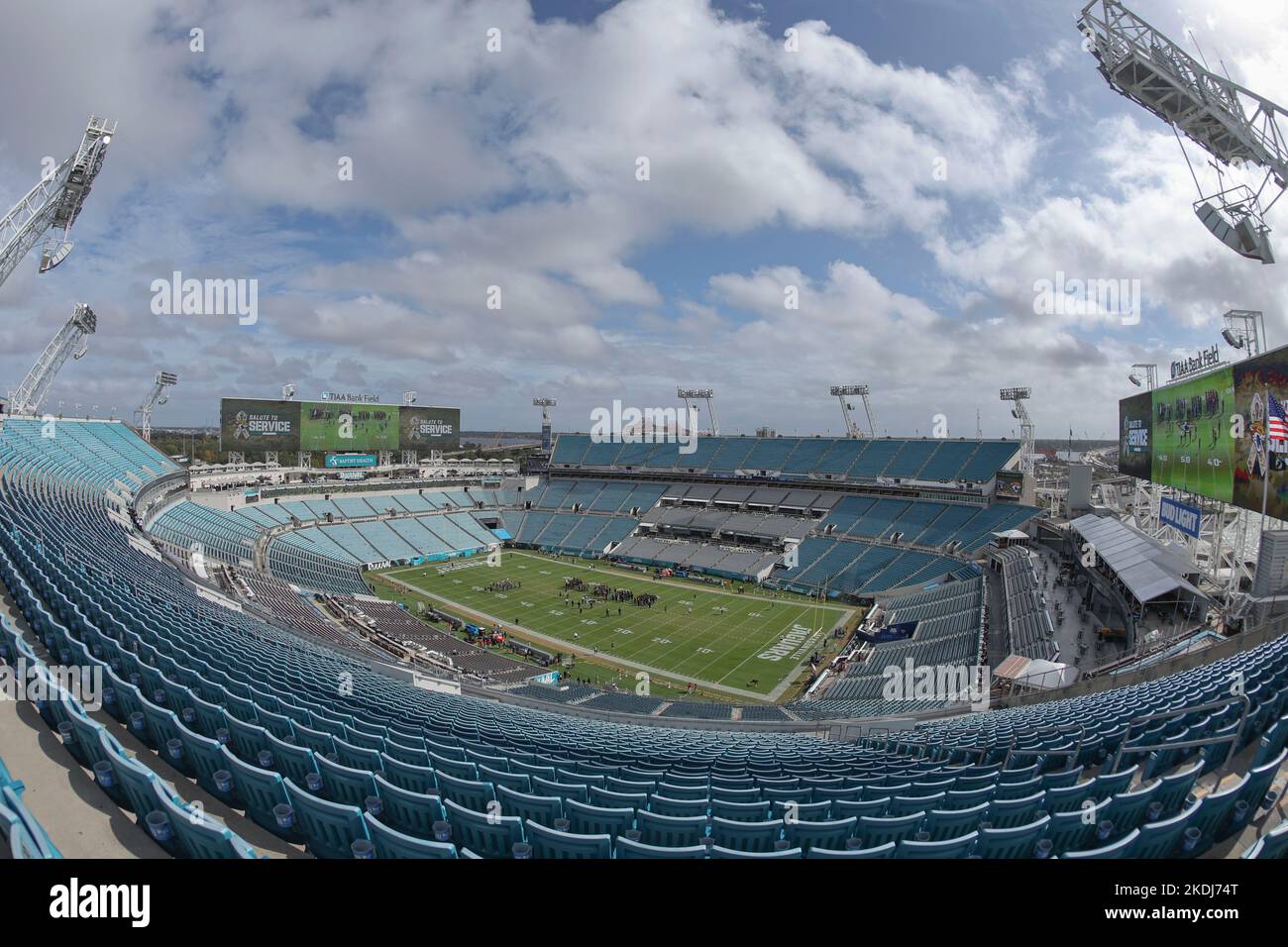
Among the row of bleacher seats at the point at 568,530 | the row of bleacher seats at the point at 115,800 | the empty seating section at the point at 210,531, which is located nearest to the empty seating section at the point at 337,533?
the empty seating section at the point at 210,531

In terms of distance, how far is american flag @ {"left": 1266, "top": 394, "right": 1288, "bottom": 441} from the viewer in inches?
691

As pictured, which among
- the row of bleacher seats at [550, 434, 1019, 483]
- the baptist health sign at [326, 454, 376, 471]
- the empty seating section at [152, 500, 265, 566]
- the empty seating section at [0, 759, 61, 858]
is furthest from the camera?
the baptist health sign at [326, 454, 376, 471]

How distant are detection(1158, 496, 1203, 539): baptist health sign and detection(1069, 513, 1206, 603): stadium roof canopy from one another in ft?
3.64

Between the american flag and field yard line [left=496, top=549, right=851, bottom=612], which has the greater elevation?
the american flag

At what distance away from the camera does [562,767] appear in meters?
8.38

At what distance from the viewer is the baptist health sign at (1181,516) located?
24.2 metres

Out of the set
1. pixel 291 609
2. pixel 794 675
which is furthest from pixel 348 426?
pixel 794 675

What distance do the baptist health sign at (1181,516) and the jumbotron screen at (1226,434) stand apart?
0.78 m

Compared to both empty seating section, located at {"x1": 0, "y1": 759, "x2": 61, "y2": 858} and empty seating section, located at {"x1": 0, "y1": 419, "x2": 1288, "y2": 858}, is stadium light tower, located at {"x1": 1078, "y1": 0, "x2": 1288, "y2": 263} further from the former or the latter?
empty seating section, located at {"x1": 0, "y1": 759, "x2": 61, "y2": 858}

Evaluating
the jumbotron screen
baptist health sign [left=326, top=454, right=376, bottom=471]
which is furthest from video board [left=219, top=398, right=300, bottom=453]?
the jumbotron screen

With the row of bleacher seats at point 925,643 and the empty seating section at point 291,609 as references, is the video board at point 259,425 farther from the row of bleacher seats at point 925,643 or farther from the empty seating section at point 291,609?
the row of bleacher seats at point 925,643

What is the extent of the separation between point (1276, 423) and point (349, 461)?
64.4 metres
